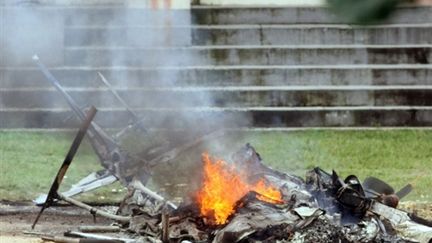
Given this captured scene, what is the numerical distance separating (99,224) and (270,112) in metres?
6.09

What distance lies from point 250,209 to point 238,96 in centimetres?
755

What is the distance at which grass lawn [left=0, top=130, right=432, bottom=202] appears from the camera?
405 inches

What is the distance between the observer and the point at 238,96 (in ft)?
47.3

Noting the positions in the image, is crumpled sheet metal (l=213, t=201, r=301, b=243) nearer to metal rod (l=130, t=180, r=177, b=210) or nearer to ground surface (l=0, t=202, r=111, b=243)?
metal rod (l=130, t=180, r=177, b=210)

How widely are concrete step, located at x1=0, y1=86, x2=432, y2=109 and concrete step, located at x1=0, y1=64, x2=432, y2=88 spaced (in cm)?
18

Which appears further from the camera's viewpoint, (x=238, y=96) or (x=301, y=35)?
(x=301, y=35)

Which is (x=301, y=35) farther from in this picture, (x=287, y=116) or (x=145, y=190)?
(x=145, y=190)

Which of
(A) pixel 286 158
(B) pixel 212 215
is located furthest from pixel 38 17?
(B) pixel 212 215

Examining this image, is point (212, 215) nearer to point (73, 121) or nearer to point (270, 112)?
point (73, 121)

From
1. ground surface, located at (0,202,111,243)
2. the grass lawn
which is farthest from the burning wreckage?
the grass lawn

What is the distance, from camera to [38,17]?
47.5ft

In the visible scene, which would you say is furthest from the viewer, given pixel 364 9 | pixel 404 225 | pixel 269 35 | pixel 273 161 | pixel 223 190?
pixel 269 35

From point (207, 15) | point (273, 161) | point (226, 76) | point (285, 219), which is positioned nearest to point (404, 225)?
point (285, 219)

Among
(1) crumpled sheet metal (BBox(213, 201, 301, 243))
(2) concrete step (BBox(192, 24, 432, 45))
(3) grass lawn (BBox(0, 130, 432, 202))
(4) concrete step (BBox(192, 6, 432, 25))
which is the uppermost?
(4) concrete step (BBox(192, 6, 432, 25))
